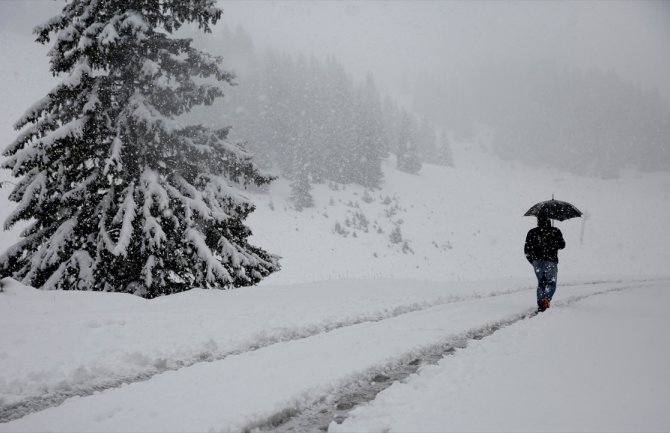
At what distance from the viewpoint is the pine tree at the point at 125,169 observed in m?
6.71

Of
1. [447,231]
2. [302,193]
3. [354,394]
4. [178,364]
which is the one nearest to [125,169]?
[178,364]

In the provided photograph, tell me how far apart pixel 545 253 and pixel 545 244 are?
0.66 feet

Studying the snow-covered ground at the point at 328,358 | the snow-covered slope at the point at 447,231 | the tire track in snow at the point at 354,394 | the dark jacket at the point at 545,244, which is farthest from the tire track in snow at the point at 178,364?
the snow-covered slope at the point at 447,231

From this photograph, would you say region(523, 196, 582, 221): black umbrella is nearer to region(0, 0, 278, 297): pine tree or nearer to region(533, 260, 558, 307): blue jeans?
→ region(533, 260, 558, 307): blue jeans

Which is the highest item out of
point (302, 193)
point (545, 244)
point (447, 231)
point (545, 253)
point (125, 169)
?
point (302, 193)

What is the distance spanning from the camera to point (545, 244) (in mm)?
8133

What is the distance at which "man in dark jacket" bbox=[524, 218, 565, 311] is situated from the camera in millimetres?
7844

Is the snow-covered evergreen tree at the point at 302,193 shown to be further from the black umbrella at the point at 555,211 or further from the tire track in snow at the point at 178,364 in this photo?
the tire track in snow at the point at 178,364

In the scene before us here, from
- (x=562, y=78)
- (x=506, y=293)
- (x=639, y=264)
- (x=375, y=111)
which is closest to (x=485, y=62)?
(x=562, y=78)

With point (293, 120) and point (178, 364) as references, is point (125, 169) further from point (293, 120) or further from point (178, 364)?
point (293, 120)

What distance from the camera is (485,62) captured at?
14312 cm

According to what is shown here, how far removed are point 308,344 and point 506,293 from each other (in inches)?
303

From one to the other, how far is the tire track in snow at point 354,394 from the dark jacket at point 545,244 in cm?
391

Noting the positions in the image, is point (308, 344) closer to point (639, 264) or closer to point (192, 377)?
point (192, 377)
